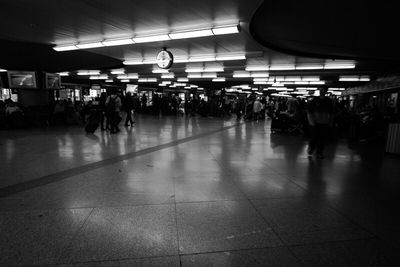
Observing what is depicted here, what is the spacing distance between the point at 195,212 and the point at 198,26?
6.39 meters

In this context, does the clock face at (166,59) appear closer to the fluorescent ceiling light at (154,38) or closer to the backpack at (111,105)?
the fluorescent ceiling light at (154,38)

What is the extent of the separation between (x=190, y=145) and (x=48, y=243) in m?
5.51

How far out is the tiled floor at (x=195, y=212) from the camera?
2.29 meters

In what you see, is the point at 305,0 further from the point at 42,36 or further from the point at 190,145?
the point at 42,36

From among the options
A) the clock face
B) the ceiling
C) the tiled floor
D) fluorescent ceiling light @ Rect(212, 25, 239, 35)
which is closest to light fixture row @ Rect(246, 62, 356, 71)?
the ceiling

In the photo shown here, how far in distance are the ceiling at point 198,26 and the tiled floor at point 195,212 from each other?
12.9ft

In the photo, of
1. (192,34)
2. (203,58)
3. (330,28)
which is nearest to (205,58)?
(203,58)

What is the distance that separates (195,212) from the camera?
3.13m

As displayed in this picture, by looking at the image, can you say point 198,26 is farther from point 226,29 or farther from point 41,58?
point 41,58

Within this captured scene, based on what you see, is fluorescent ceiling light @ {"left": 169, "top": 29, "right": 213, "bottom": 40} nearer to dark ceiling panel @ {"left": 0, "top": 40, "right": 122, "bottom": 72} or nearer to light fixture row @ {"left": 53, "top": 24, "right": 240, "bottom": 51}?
light fixture row @ {"left": 53, "top": 24, "right": 240, "bottom": 51}

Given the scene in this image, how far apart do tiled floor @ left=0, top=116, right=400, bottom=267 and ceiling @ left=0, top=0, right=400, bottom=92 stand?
394cm

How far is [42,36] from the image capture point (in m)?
9.50

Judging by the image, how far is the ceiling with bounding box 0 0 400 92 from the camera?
6.51 m

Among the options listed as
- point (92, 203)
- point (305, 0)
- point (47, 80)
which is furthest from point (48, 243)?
point (47, 80)
